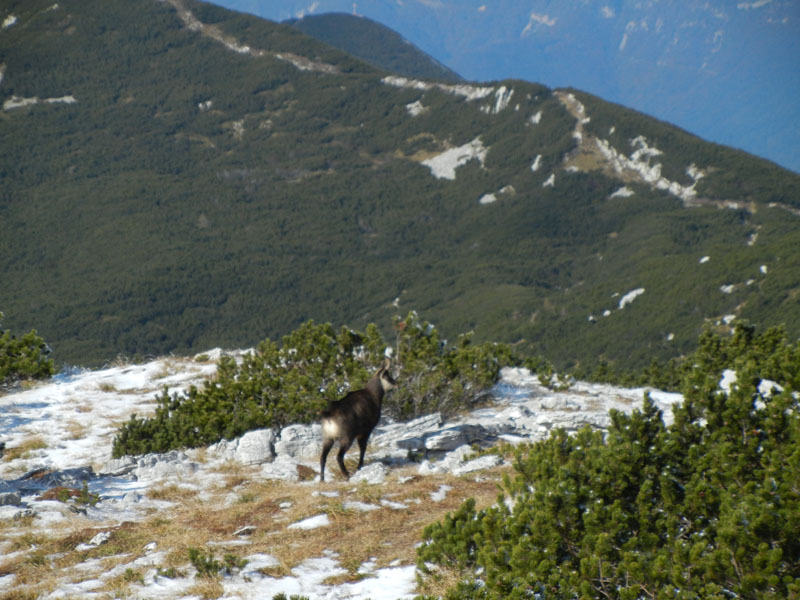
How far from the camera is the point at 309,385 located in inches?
660

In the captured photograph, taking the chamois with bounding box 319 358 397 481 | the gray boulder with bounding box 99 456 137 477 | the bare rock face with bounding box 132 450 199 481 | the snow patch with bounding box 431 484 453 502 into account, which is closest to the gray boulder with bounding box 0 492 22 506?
the bare rock face with bounding box 132 450 199 481

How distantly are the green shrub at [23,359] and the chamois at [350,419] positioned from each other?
630 cm

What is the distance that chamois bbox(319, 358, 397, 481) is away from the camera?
1205 cm

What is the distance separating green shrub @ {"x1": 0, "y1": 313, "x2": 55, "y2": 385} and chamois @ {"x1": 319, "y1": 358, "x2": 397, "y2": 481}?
6.30 meters

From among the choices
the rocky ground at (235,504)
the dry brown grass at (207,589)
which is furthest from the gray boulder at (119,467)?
the dry brown grass at (207,589)

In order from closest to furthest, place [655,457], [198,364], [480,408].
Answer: [655,457], [480,408], [198,364]

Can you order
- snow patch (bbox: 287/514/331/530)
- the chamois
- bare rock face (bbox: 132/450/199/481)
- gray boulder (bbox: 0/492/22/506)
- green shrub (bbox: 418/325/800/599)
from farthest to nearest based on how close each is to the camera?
bare rock face (bbox: 132/450/199/481) → the chamois → gray boulder (bbox: 0/492/22/506) → snow patch (bbox: 287/514/331/530) → green shrub (bbox: 418/325/800/599)

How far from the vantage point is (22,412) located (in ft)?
64.2

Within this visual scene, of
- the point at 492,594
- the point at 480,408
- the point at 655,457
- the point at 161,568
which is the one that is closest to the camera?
the point at 492,594

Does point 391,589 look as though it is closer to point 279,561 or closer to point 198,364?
point 279,561

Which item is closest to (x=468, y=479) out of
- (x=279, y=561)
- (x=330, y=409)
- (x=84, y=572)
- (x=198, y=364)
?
(x=330, y=409)

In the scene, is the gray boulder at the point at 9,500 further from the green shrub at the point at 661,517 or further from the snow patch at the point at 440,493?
the green shrub at the point at 661,517

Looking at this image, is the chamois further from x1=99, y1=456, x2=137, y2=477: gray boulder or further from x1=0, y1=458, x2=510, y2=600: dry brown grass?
x1=99, y1=456, x2=137, y2=477: gray boulder

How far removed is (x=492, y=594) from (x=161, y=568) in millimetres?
4253
